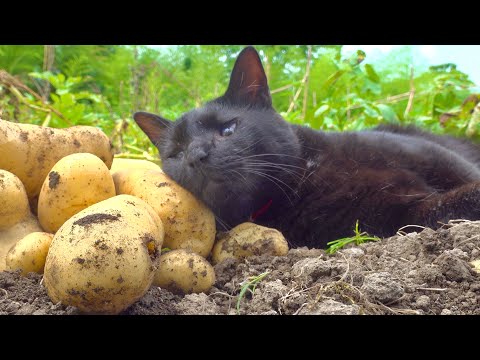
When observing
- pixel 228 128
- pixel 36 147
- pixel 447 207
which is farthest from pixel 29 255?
pixel 447 207

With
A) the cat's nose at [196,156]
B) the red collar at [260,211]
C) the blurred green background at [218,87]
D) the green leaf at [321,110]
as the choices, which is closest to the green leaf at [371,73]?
the blurred green background at [218,87]

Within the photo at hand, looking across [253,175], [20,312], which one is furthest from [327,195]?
[20,312]

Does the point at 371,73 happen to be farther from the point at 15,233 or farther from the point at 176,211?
the point at 15,233

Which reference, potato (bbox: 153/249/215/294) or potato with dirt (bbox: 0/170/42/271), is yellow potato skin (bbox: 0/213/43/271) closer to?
potato with dirt (bbox: 0/170/42/271)

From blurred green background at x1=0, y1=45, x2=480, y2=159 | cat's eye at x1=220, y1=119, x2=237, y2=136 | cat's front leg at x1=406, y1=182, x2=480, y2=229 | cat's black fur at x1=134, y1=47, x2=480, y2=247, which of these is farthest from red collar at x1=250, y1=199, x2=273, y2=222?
blurred green background at x1=0, y1=45, x2=480, y2=159

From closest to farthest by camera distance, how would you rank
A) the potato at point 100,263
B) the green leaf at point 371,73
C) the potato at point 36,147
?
the potato at point 100,263 < the potato at point 36,147 < the green leaf at point 371,73

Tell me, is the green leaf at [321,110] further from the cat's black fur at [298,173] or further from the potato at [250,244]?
the potato at [250,244]
